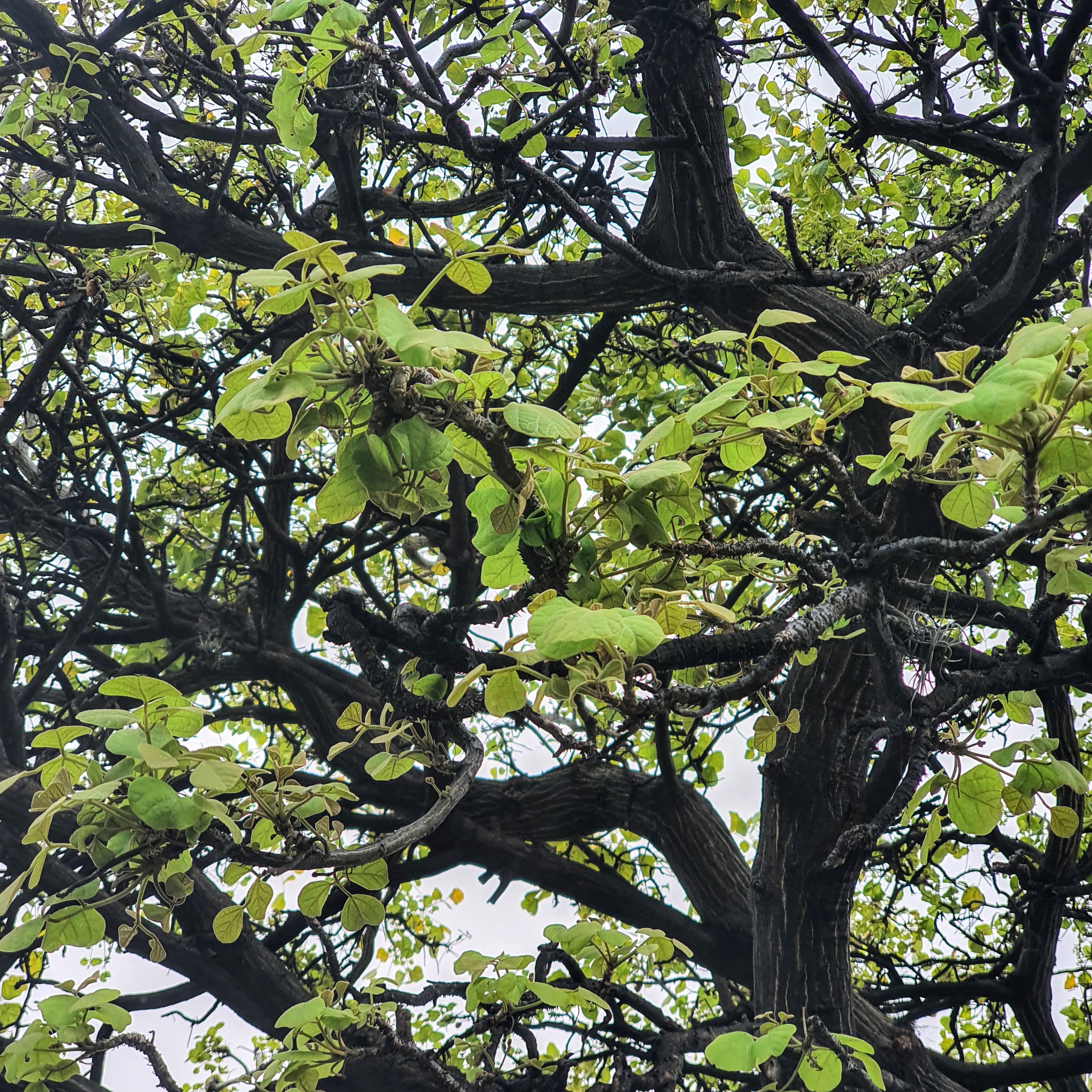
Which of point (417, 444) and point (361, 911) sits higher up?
point (417, 444)

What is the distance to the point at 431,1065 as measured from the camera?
2.30 metres

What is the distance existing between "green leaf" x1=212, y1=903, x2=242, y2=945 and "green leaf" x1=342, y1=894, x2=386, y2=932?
0.22m

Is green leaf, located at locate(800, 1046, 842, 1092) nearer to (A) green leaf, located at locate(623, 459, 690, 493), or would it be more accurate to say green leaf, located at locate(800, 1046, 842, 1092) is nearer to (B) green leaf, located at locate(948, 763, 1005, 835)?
Result: (B) green leaf, located at locate(948, 763, 1005, 835)

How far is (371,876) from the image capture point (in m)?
1.92

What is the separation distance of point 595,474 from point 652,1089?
1961mm

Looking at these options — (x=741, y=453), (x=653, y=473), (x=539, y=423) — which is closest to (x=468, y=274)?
(x=539, y=423)

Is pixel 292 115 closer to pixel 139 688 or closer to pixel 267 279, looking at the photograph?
pixel 267 279

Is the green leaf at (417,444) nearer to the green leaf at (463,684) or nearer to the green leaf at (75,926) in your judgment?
the green leaf at (463,684)

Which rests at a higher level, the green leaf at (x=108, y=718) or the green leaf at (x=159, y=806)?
the green leaf at (x=108, y=718)

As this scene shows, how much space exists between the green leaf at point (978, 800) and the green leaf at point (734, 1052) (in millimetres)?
609

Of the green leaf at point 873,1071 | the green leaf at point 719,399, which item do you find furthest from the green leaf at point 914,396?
the green leaf at point 873,1071

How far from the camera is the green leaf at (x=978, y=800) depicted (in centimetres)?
148

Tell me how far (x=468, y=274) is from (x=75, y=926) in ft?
4.26

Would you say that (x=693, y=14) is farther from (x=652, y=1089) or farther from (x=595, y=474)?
→ (x=652, y=1089)
